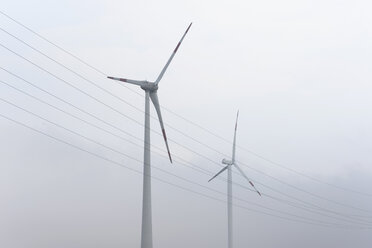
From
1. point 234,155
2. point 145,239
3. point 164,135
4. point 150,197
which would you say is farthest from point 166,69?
point 234,155

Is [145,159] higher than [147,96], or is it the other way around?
[147,96]

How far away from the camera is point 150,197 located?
70.1 meters

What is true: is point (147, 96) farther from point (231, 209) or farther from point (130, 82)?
point (231, 209)

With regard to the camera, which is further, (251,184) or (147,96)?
(251,184)

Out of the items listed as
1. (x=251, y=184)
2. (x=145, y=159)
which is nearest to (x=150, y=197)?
(x=145, y=159)

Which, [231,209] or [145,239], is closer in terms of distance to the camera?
[145,239]

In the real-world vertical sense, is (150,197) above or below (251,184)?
below

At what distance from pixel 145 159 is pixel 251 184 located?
44938mm

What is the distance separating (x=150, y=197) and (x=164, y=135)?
8.02m

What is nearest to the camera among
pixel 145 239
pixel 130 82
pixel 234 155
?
pixel 145 239

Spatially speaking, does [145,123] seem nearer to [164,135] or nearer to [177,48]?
[164,135]

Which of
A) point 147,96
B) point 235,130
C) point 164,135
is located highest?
point 235,130

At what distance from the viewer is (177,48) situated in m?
77.1

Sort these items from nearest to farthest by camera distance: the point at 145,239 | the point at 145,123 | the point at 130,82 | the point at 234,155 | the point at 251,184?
the point at 145,239, the point at 145,123, the point at 130,82, the point at 251,184, the point at 234,155
